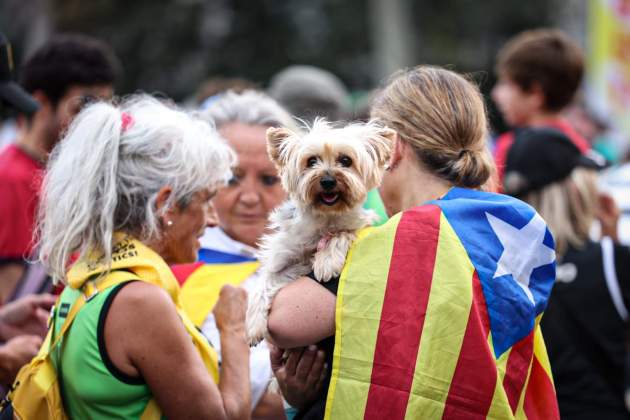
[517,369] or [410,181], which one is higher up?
[410,181]

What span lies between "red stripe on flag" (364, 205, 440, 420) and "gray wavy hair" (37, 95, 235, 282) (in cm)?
99

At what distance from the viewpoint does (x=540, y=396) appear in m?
2.94

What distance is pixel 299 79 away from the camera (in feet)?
22.3

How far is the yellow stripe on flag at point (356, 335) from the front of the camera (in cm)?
267

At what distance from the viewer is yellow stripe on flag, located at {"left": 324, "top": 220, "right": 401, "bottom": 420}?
2.67 m

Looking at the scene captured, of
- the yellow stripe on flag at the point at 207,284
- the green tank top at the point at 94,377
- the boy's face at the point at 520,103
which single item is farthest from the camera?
the boy's face at the point at 520,103

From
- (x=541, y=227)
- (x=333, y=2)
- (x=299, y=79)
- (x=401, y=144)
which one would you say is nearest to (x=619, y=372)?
(x=541, y=227)

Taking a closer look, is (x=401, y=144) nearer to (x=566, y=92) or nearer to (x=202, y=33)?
(x=566, y=92)

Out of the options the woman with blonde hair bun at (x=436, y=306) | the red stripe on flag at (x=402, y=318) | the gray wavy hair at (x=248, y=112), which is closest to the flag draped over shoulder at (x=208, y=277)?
the gray wavy hair at (x=248, y=112)

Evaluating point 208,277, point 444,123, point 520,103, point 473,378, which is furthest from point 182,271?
point 520,103

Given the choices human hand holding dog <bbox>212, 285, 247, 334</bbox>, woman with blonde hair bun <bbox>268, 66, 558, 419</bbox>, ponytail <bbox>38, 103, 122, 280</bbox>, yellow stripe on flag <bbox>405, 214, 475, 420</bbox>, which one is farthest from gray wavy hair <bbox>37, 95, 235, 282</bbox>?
yellow stripe on flag <bbox>405, 214, 475, 420</bbox>

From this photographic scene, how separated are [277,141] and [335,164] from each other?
9.6 inches

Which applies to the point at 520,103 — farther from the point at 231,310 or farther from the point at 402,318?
the point at 402,318

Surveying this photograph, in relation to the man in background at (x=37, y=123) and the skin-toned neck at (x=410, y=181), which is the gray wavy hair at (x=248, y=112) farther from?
the skin-toned neck at (x=410, y=181)
